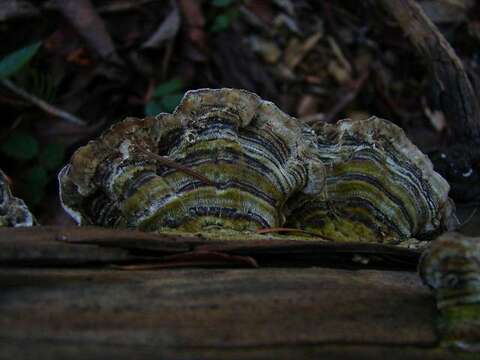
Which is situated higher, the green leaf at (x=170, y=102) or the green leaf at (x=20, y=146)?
the green leaf at (x=170, y=102)

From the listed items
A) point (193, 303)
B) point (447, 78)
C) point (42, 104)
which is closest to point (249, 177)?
point (193, 303)

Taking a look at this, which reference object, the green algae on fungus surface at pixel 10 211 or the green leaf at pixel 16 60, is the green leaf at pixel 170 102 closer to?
the green leaf at pixel 16 60

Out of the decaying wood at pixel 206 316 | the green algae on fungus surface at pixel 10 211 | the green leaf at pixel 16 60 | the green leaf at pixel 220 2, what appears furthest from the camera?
the green leaf at pixel 220 2

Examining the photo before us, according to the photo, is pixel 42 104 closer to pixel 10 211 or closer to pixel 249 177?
pixel 10 211

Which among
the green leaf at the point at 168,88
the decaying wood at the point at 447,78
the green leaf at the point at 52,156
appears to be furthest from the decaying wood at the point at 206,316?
the green leaf at the point at 168,88

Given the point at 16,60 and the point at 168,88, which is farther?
the point at 168,88

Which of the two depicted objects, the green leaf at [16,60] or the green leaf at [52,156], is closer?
the green leaf at [16,60]
